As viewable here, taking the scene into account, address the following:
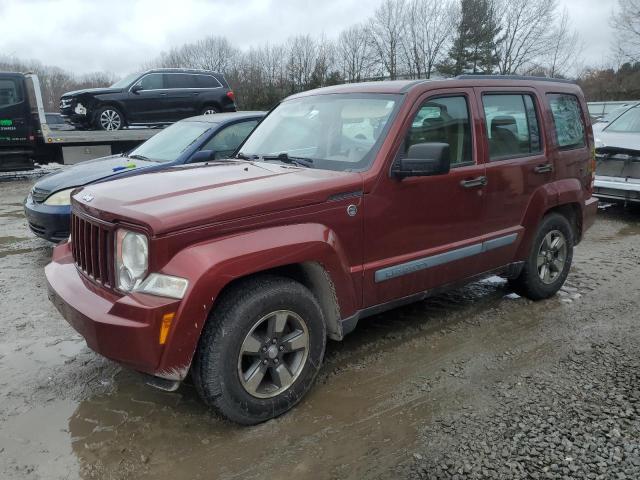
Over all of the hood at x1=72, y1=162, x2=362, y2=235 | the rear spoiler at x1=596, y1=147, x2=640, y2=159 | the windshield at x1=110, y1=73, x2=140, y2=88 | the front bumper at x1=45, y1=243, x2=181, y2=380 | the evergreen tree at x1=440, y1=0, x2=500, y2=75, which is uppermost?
the evergreen tree at x1=440, y1=0, x2=500, y2=75

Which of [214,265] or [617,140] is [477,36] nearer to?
[617,140]

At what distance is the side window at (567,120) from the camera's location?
474cm

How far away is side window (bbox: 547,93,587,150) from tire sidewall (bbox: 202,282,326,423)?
3.00 metres

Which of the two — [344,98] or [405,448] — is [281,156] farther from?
[405,448]

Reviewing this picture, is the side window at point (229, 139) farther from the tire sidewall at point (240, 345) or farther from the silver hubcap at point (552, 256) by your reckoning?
the tire sidewall at point (240, 345)

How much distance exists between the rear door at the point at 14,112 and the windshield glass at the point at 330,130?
1061 cm

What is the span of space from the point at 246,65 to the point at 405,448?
52251 millimetres

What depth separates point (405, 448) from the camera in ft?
9.25

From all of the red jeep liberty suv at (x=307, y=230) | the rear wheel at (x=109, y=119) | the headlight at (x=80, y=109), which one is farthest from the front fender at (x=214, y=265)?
the headlight at (x=80, y=109)

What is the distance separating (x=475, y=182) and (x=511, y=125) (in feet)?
2.51

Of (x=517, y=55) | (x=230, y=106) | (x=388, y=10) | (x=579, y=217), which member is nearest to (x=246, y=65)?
(x=388, y=10)

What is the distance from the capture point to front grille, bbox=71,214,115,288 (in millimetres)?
2842

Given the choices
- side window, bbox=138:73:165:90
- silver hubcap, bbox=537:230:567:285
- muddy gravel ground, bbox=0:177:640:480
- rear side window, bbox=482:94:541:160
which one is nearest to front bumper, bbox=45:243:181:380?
muddy gravel ground, bbox=0:177:640:480

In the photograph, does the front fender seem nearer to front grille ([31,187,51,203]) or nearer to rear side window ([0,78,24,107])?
front grille ([31,187,51,203])
